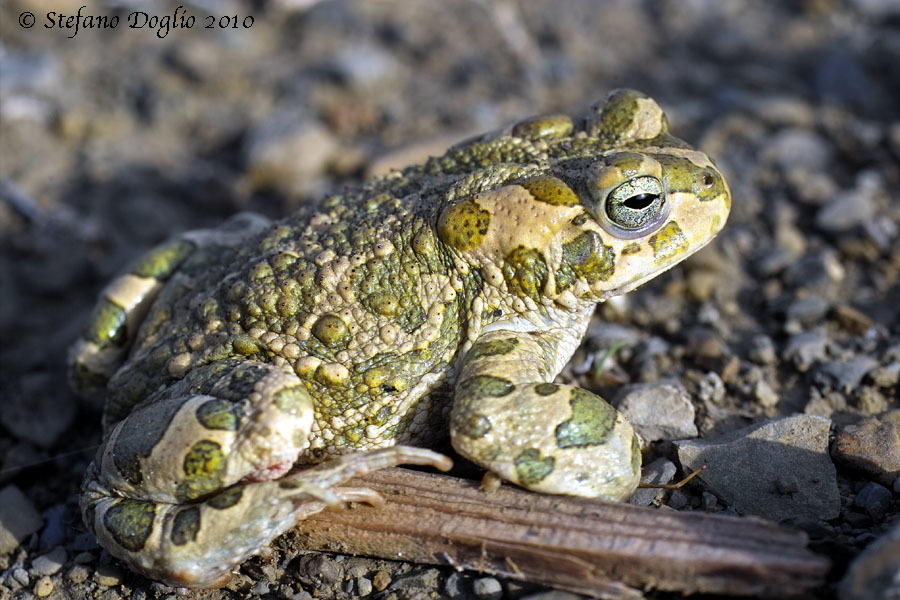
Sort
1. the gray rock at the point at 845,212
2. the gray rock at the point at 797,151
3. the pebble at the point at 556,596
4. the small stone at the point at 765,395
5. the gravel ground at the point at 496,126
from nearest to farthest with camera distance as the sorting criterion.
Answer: the pebble at the point at 556,596
the gravel ground at the point at 496,126
the small stone at the point at 765,395
the gray rock at the point at 845,212
the gray rock at the point at 797,151

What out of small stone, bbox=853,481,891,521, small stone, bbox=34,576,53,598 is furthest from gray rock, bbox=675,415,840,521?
small stone, bbox=34,576,53,598

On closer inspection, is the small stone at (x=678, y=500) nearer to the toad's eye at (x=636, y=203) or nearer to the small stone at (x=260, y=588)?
the toad's eye at (x=636, y=203)

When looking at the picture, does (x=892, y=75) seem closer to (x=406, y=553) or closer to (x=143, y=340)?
(x=406, y=553)

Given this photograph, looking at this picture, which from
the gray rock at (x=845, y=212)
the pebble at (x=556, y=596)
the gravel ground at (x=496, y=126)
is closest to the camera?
the pebble at (x=556, y=596)

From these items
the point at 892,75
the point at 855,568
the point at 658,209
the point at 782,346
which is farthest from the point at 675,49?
the point at 855,568

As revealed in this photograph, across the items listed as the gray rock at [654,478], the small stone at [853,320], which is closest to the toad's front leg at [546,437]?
the gray rock at [654,478]

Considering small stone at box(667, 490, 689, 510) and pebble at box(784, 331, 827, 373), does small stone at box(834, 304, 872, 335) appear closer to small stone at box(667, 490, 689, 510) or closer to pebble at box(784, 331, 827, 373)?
pebble at box(784, 331, 827, 373)
